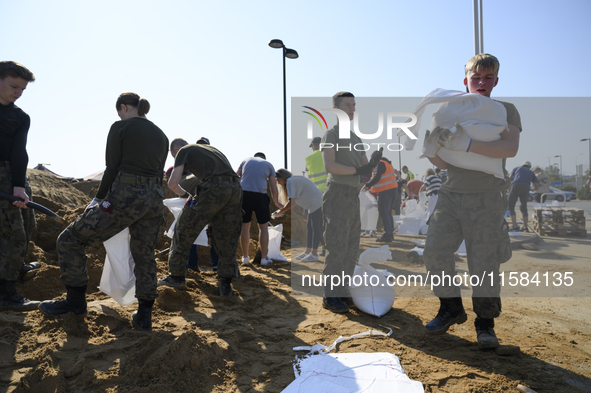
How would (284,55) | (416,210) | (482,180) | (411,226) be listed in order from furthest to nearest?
(284,55), (416,210), (411,226), (482,180)

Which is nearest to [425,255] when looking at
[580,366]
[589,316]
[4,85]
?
[580,366]

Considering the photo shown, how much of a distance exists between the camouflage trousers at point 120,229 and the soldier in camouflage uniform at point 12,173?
602 mm

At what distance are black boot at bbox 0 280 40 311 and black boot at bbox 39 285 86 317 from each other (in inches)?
12.5

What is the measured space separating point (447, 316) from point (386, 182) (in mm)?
5369

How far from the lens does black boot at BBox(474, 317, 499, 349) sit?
7.74 feet

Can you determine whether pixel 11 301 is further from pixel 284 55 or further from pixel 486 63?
pixel 284 55

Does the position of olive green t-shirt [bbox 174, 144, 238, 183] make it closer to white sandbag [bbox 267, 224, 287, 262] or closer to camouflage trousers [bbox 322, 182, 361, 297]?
camouflage trousers [bbox 322, 182, 361, 297]

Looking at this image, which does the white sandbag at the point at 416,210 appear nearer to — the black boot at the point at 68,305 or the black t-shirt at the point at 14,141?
the black boot at the point at 68,305

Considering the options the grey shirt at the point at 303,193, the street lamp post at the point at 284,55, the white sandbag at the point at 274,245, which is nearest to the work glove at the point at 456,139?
the grey shirt at the point at 303,193

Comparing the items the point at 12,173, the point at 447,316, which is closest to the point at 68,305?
the point at 12,173

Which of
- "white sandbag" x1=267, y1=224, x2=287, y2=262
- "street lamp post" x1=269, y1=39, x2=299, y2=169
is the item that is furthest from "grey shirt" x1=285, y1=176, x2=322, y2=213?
"street lamp post" x1=269, y1=39, x2=299, y2=169

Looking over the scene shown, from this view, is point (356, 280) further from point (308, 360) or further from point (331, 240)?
point (308, 360)

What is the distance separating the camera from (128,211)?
2570 millimetres

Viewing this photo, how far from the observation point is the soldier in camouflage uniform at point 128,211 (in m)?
2.54
